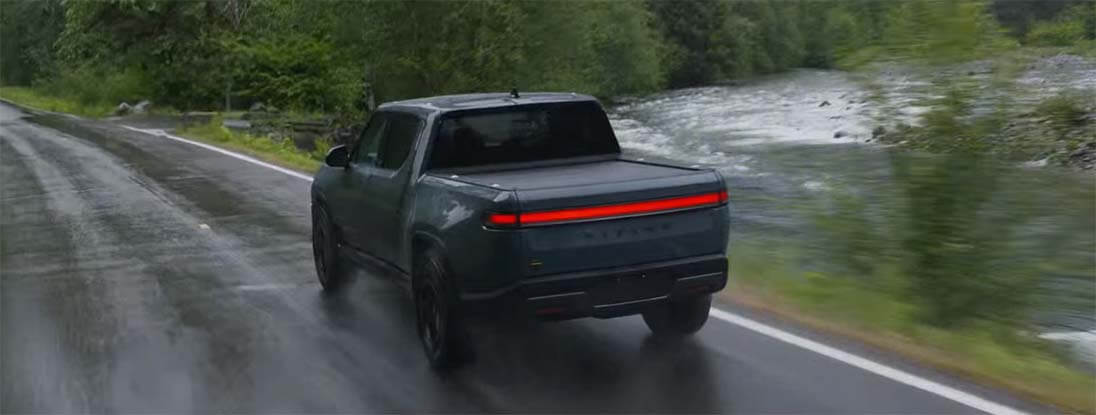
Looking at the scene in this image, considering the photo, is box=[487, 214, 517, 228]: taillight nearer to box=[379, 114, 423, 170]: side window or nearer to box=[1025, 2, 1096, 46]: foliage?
box=[379, 114, 423, 170]: side window

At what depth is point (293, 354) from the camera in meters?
7.28

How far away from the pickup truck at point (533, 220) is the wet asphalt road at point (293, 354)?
1.25 feet

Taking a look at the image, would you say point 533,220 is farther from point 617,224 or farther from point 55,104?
point 55,104

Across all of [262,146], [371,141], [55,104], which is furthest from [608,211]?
[55,104]

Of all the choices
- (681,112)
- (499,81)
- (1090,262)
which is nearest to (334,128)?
(499,81)

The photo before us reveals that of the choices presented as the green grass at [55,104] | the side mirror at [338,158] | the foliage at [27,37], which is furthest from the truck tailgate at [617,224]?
the foliage at [27,37]

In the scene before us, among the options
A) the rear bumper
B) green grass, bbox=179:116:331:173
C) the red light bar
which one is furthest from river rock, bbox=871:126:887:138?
green grass, bbox=179:116:331:173

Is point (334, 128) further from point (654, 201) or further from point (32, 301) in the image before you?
point (654, 201)

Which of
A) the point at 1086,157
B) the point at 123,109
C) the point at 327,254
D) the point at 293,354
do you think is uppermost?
the point at 1086,157

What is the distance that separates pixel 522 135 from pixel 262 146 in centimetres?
1905

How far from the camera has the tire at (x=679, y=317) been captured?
734cm

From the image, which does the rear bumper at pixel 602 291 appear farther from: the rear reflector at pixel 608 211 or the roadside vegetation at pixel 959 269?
the roadside vegetation at pixel 959 269

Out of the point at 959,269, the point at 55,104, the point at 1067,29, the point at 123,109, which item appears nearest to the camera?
the point at 959,269

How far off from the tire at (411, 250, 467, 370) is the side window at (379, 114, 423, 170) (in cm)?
94
